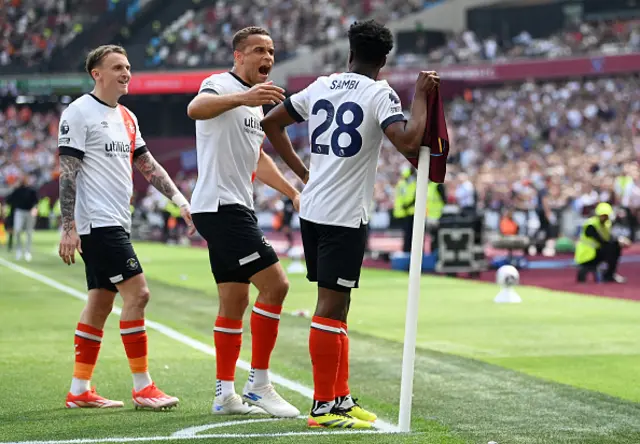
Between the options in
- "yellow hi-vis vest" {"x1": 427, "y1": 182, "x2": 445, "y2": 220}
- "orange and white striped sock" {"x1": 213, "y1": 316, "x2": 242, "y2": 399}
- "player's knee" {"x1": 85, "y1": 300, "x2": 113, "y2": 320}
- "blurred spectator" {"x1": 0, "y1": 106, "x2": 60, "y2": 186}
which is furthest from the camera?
"blurred spectator" {"x1": 0, "y1": 106, "x2": 60, "y2": 186}

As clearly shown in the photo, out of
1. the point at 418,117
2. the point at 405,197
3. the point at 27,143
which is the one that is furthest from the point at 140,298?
the point at 27,143

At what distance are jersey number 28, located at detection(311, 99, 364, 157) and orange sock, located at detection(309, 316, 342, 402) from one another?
35.9 inches

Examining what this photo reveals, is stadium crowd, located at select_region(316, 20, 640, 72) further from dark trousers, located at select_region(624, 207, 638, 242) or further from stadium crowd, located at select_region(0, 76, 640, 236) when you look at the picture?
dark trousers, located at select_region(624, 207, 638, 242)

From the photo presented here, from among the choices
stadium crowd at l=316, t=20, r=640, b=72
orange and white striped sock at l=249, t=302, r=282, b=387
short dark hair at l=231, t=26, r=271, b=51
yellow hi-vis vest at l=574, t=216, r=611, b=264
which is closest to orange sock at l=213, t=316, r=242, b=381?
orange and white striped sock at l=249, t=302, r=282, b=387

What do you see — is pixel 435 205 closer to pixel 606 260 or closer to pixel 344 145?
pixel 606 260

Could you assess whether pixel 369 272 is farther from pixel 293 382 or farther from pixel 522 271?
A: pixel 293 382

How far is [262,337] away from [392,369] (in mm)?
2581

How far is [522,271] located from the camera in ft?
72.7

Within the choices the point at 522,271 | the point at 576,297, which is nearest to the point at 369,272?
the point at 522,271

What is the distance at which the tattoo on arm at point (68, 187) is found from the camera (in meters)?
7.28

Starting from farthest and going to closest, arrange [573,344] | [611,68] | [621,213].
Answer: [611,68]
[621,213]
[573,344]

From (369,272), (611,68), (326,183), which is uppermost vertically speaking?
(611,68)

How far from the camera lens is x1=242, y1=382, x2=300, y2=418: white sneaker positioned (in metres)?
6.92

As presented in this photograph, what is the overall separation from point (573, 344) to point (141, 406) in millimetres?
5226
